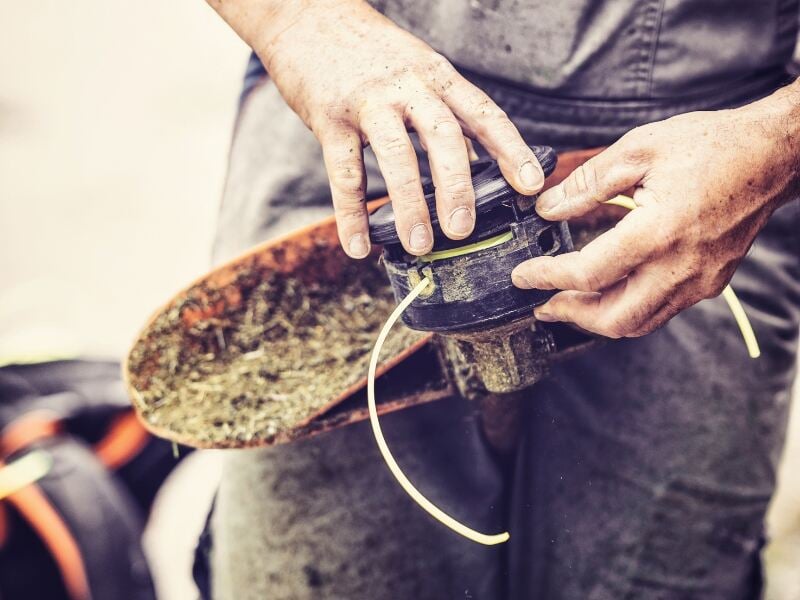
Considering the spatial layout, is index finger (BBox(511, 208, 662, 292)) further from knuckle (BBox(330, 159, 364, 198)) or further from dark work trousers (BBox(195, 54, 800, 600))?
dark work trousers (BBox(195, 54, 800, 600))

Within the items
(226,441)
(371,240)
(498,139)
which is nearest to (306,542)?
(226,441)

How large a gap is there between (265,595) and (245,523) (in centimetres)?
12

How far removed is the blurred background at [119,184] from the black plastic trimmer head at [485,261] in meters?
1.11

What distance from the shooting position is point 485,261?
0.78 meters

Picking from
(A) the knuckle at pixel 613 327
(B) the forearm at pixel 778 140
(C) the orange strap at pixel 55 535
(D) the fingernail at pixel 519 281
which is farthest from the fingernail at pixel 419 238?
(C) the orange strap at pixel 55 535

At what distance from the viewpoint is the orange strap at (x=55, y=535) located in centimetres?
125

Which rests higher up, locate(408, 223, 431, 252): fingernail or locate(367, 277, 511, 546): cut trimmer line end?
locate(408, 223, 431, 252): fingernail

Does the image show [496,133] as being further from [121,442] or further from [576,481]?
[121,442]

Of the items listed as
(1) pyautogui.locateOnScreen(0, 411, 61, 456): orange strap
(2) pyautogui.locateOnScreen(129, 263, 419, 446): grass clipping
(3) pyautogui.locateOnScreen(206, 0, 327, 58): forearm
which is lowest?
(1) pyautogui.locateOnScreen(0, 411, 61, 456): orange strap

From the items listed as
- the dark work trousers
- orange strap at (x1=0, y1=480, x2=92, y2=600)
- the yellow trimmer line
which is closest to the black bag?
orange strap at (x1=0, y1=480, x2=92, y2=600)

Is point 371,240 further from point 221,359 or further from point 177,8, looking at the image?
point 177,8

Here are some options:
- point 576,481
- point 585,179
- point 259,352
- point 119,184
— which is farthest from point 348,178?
point 119,184

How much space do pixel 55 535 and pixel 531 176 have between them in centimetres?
107

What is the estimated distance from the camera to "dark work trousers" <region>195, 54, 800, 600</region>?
1.14 m
